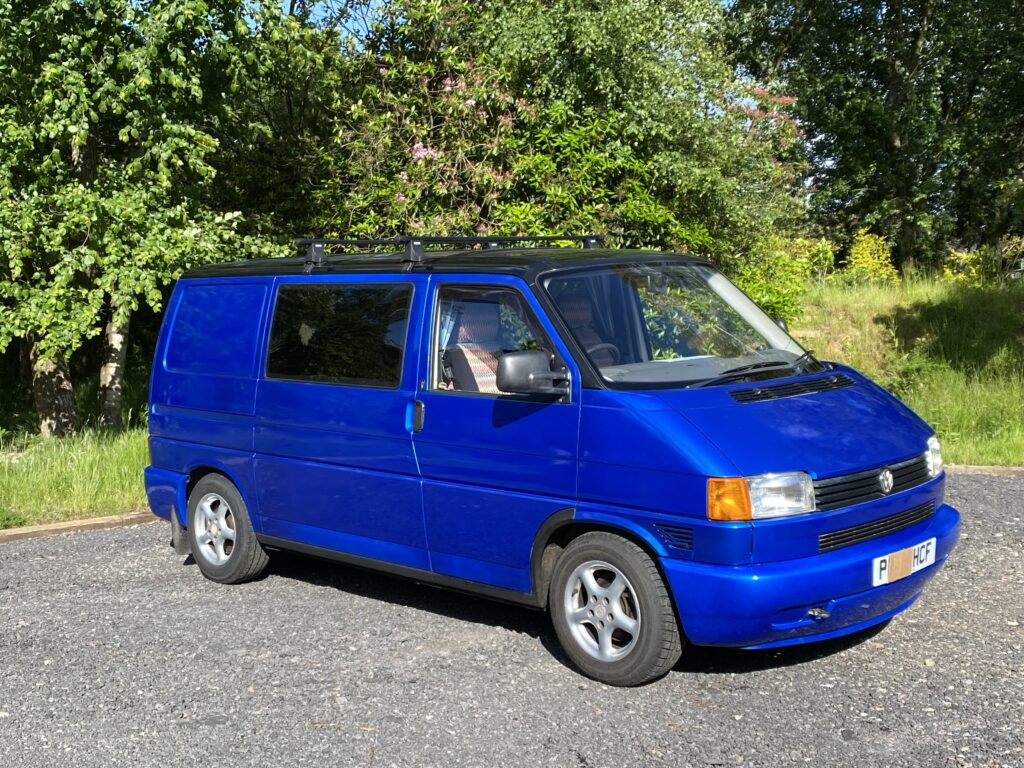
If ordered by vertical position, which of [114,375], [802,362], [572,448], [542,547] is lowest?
[542,547]

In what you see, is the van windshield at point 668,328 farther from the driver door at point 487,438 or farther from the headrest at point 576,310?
the driver door at point 487,438

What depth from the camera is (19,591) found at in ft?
23.9

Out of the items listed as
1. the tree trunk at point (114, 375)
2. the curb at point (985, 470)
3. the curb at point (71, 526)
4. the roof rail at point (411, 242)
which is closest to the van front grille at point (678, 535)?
the roof rail at point (411, 242)

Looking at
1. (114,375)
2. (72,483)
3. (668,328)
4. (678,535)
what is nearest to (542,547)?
(678,535)

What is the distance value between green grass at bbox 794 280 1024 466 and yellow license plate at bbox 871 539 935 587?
5.68 meters

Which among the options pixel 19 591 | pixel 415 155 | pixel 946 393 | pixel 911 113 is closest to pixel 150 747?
pixel 19 591

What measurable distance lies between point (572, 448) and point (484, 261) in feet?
4.03

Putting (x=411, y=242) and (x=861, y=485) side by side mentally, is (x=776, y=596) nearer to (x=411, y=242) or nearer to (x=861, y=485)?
(x=861, y=485)

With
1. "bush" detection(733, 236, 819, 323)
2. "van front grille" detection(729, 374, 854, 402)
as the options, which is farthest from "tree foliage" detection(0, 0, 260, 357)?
"van front grille" detection(729, 374, 854, 402)

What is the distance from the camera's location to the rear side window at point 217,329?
23.1ft

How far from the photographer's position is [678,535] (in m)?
4.95

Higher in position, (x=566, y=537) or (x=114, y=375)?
(x=114, y=375)

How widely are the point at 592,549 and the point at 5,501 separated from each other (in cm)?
627

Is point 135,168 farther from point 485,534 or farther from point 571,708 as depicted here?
point 571,708
